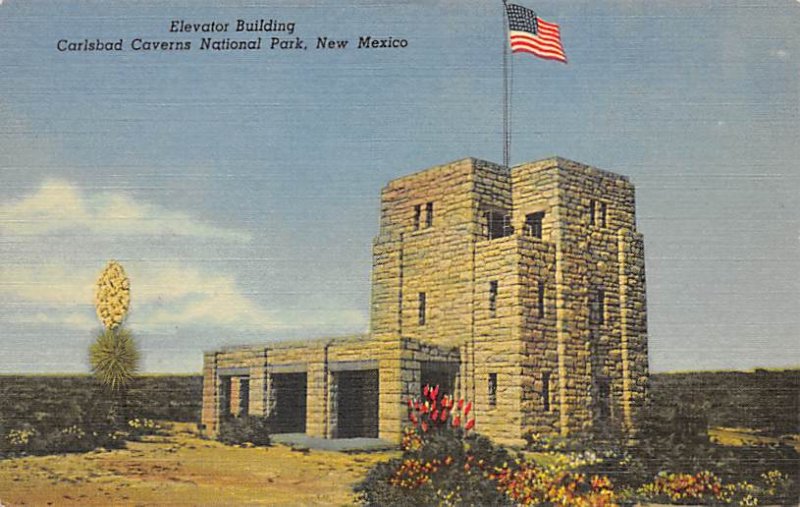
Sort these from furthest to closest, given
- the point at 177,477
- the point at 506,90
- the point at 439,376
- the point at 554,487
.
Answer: the point at 439,376 → the point at 506,90 → the point at 177,477 → the point at 554,487

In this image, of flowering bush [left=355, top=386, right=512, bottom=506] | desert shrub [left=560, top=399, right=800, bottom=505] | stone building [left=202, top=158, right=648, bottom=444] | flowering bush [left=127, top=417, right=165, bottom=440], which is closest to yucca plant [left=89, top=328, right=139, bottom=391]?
flowering bush [left=127, top=417, right=165, bottom=440]

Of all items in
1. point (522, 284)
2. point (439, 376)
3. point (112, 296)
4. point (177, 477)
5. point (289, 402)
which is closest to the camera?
point (177, 477)

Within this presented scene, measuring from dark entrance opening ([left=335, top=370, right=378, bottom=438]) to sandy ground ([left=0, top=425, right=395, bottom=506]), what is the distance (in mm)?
1011

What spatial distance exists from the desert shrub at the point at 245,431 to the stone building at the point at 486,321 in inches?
8.0

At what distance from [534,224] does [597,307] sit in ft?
6.61

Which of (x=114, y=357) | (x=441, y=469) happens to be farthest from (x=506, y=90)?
(x=114, y=357)

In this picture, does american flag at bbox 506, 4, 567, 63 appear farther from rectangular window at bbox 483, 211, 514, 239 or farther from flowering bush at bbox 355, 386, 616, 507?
flowering bush at bbox 355, 386, 616, 507

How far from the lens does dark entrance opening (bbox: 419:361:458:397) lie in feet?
49.0

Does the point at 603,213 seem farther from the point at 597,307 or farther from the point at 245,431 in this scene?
the point at 245,431

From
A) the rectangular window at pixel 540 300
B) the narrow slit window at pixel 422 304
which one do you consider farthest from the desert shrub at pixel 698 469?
the narrow slit window at pixel 422 304

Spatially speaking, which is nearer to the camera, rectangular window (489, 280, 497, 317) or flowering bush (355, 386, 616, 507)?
flowering bush (355, 386, 616, 507)

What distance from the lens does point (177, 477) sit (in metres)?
13.3

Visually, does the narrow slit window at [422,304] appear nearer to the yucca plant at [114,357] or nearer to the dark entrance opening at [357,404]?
the dark entrance opening at [357,404]

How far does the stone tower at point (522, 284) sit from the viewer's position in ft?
49.3
